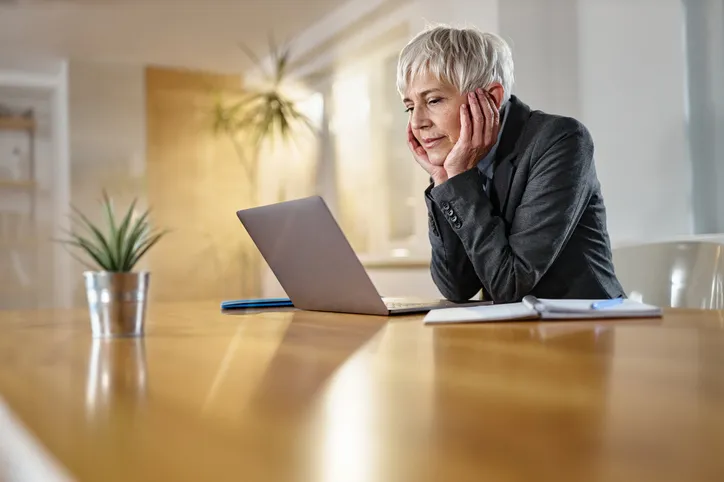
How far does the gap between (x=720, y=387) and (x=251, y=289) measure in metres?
6.39

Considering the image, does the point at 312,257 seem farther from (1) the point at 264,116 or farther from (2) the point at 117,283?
(1) the point at 264,116

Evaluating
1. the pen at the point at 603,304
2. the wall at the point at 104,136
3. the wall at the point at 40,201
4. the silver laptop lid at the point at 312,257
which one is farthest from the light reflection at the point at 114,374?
the wall at the point at 40,201

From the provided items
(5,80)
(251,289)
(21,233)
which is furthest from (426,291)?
(5,80)

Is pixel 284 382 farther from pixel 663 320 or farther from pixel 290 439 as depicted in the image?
pixel 663 320

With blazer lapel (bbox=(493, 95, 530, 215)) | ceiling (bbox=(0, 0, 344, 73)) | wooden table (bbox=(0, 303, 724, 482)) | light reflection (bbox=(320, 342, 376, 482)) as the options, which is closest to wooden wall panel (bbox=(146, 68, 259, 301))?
ceiling (bbox=(0, 0, 344, 73))

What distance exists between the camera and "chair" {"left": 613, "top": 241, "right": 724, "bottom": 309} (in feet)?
5.72

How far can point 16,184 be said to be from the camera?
21.0ft

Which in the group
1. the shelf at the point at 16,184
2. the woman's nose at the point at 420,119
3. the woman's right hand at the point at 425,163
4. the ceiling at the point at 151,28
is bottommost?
the woman's right hand at the point at 425,163

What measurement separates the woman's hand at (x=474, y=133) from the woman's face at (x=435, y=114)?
5 centimetres

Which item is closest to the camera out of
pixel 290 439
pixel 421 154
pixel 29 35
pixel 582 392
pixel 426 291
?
pixel 290 439

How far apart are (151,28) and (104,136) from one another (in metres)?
1.31

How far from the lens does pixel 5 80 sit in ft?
21.0

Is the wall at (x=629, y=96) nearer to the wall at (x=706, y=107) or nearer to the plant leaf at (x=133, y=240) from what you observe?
the wall at (x=706, y=107)

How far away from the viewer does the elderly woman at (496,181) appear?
136 cm
